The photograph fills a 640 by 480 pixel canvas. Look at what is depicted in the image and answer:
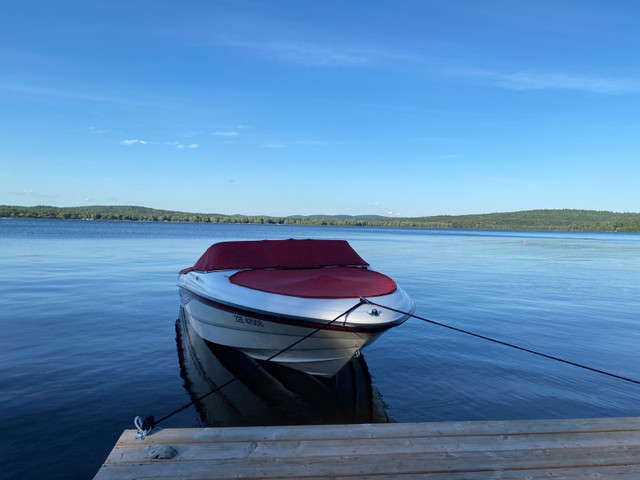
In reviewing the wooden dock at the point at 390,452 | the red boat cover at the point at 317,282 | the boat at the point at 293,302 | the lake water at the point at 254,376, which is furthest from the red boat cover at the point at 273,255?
the wooden dock at the point at 390,452

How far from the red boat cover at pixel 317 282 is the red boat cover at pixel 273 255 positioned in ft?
1.05

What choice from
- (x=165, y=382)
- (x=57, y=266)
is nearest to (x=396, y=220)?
(x=57, y=266)

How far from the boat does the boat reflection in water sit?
40 cm

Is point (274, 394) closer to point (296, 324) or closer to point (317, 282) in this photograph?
point (296, 324)

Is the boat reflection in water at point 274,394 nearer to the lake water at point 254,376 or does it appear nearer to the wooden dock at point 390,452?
the lake water at point 254,376

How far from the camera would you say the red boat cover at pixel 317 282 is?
6492mm

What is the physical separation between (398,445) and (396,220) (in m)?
193

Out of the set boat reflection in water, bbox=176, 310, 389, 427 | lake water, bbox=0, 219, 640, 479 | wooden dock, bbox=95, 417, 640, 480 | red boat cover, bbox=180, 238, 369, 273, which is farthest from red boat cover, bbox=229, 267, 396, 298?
wooden dock, bbox=95, 417, 640, 480

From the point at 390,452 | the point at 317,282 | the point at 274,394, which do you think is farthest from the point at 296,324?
the point at 390,452

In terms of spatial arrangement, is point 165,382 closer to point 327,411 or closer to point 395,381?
point 327,411

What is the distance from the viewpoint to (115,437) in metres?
5.24

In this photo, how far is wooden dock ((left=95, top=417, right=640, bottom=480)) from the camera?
3.24m

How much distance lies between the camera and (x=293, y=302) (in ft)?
20.1

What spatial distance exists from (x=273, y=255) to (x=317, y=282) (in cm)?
208
